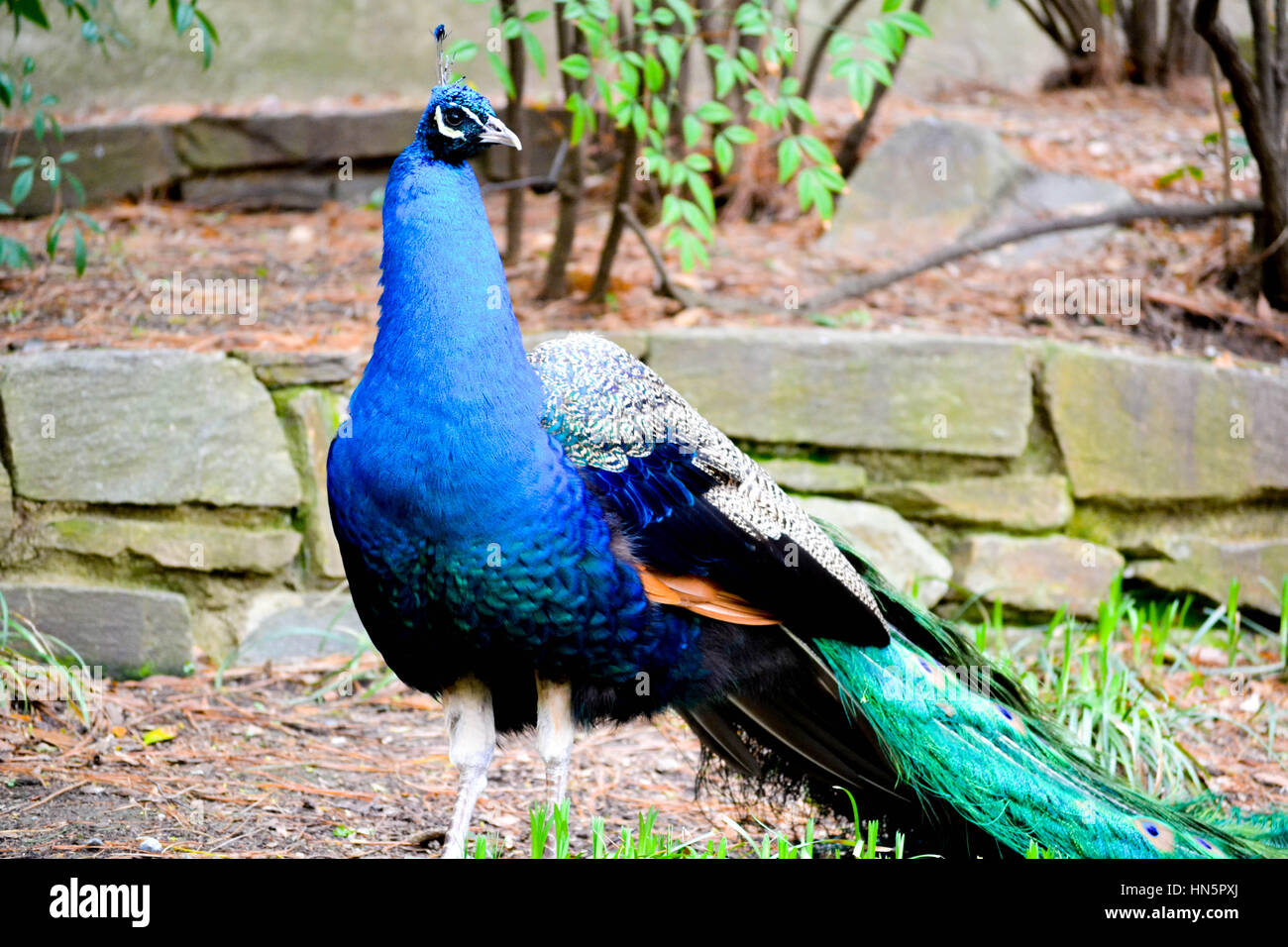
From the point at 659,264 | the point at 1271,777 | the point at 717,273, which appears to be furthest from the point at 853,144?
the point at 1271,777

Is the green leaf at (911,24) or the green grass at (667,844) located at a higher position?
the green leaf at (911,24)

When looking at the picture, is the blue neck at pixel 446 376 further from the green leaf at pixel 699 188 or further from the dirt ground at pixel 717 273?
the dirt ground at pixel 717 273

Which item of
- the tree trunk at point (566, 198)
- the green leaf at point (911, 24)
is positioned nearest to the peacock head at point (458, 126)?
the green leaf at point (911, 24)

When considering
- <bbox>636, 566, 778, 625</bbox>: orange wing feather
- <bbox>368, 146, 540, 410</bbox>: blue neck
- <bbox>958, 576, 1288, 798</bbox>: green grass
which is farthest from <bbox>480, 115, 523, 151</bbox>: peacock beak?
<bbox>958, 576, 1288, 798</bbox>: green grass

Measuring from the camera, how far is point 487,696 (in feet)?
10.3

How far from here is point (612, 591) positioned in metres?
2.82

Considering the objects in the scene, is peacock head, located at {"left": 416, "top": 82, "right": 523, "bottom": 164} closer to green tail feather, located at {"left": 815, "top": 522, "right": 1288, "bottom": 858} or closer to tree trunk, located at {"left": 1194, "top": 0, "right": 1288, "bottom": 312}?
green tail feather, located at {"left": 815, "top": 522, "right": 1288, "bottom": 858}

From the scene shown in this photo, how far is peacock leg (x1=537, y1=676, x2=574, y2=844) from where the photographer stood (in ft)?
9.87

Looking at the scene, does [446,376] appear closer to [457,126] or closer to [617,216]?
[457,126]

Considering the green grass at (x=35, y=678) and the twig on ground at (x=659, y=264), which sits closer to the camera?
the green grass at (x=35, y=678)

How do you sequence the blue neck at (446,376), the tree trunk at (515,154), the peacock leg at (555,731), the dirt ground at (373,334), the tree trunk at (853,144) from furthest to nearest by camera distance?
1. the tree trunk at (853,144)
2. the tree trunk at (515,154)
3. the dirt ground at (373,334)
4. the peacock leg at (555,731)
5. the blue neck at (446,376)

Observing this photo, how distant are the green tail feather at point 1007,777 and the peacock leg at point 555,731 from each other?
2.10 feet

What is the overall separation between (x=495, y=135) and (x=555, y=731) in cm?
139

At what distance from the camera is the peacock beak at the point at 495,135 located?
2883 millimetres
